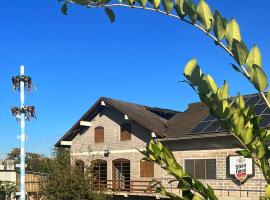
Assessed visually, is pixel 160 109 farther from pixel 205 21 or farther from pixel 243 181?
pixel 205 21

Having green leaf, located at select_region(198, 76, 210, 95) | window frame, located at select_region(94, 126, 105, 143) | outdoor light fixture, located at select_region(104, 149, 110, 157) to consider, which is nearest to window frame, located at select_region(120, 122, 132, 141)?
outdoor light fixture, located at select_region(104, 149, 110, 157)

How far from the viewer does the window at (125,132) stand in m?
32.8

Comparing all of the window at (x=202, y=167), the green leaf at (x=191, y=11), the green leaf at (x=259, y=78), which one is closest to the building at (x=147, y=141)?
the window at (x=202, y=167)

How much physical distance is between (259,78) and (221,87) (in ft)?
1.51

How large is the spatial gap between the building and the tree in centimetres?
1981

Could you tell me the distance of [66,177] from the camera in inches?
1206

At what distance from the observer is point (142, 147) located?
31344 mm

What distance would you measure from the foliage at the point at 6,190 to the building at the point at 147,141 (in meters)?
4.43

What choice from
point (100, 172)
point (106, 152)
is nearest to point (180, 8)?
point (106, 152)

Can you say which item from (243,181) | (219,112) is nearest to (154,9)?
(219,112)

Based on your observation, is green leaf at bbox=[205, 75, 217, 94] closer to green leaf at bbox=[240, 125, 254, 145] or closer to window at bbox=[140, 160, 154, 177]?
green leaf at bbox=[240, 125, 254, 145]

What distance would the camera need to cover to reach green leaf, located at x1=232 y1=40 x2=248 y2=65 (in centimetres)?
372

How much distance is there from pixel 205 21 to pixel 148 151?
4.23 ft

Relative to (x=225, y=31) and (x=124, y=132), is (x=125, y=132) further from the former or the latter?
(x=225, y=31)
